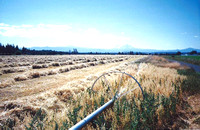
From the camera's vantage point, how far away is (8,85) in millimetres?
8430

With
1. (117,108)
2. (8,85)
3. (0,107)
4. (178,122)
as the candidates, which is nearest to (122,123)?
(117,108)

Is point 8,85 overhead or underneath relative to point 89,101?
underneath

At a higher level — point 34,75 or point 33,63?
point 33,63

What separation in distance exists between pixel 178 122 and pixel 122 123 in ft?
6.06

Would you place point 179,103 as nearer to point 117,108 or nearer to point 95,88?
point 117,108

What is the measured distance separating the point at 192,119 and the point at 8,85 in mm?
11191

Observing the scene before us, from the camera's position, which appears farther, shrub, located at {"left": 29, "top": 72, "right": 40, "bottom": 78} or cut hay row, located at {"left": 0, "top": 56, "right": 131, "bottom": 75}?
cut hay row, located at {"left": 0, "top": 56, "right": 131, "bottom": 75}

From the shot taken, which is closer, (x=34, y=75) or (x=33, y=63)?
(x=34, y=75)

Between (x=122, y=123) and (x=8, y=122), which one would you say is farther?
(x=8, y=122)

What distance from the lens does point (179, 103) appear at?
453 cm

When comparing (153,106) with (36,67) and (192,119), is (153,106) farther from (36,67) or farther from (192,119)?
(36,67)

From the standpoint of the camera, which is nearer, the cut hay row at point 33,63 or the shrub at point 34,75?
the shrub at point 34,75

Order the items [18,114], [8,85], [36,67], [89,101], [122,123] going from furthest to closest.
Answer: [36,67] → [8,85] → [89,101] → [18,114] → [122,123]

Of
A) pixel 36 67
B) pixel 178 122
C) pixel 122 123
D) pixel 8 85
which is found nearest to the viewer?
pixel 122 123
